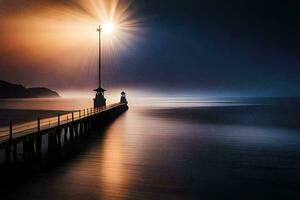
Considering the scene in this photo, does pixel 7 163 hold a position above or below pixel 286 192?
above

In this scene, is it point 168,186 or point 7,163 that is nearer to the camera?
point 168,186

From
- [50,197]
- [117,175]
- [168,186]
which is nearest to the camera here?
[50,197]

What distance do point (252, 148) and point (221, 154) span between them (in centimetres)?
266

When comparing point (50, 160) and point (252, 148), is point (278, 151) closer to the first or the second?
point (252, 148)

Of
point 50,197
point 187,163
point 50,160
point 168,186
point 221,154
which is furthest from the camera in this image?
point 221,154

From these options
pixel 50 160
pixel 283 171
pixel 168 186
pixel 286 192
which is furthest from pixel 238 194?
pixel 50 160

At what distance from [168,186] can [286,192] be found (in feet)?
12.1

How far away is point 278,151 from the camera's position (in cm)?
1276

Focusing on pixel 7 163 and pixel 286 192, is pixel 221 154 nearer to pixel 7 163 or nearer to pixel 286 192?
pixel 286 192

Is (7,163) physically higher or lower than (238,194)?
higher

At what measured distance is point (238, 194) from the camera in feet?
23.2

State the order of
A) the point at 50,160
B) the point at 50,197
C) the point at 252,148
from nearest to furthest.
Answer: the point at 50,197 → the point at 50,160 → the point at 252,148

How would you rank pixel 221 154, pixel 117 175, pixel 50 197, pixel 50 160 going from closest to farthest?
pixel 50 197 < pixel 117 175 < pixel 50 160 < pixel 221 154

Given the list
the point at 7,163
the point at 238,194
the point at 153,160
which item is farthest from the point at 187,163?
the point at 7,163
